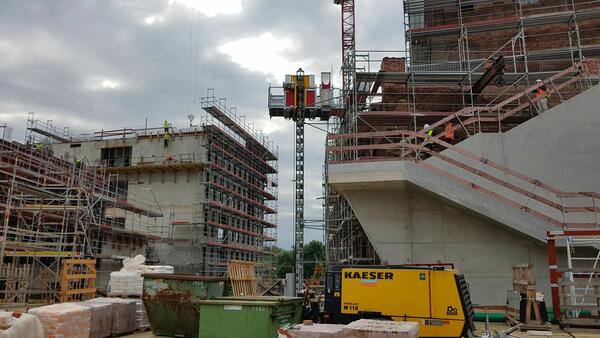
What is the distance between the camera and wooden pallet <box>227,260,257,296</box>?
49.0 feet

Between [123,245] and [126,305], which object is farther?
[123,245]

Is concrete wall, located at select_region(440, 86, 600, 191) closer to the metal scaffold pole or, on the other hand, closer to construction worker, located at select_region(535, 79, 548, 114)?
construction worker, located at select_region(535, 79, 548, 114)

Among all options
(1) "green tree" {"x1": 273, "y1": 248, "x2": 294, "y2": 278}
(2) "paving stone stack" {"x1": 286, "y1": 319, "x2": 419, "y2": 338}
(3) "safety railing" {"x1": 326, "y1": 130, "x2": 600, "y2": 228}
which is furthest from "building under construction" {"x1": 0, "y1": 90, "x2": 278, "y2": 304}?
(1) "green tree" {"x1": 273, "y1": 248, "x2": 294, "y2": 278}

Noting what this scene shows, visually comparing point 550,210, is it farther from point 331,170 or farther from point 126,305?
point 126,305

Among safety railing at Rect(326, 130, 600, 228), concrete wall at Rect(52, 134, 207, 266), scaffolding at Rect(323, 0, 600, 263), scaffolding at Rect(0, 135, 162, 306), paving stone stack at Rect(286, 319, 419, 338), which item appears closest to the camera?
paving stone stack at Rect(286, 319, 419, 338)

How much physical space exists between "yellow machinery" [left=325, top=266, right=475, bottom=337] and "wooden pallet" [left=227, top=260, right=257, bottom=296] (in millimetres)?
4795

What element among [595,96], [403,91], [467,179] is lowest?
[467,179]

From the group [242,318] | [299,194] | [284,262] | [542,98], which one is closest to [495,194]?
[542,98]

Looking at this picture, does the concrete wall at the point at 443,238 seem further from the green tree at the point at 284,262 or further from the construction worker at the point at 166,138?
the green tree at the point at 284,262

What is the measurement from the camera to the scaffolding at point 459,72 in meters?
21.0

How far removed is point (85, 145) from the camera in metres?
44.0

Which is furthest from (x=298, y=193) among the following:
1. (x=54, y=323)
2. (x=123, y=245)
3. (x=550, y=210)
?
(x=54, y=323)

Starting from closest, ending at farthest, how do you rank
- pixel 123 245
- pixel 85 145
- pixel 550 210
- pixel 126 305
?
pixel 126 305
pixel 550 210
pixel 123 245
pixel 85 145

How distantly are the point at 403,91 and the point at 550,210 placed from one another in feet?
32.2
